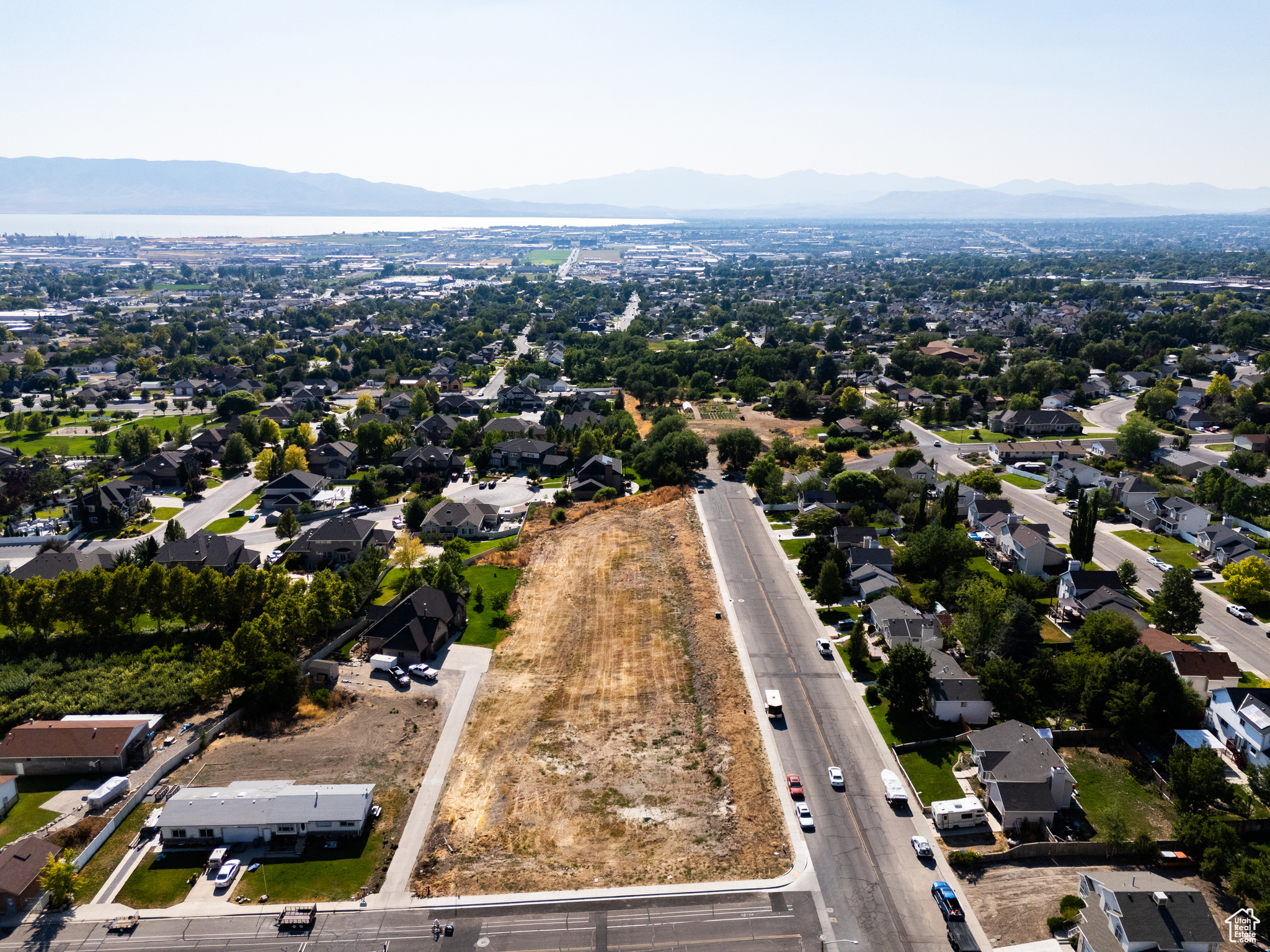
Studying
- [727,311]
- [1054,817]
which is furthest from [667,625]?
[727,311]

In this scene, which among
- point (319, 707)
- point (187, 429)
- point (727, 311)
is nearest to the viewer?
point (319, 707)

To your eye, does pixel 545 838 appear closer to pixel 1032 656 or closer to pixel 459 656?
pixel 459 656

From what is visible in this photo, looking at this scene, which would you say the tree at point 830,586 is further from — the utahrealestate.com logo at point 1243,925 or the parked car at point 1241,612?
the utahrealestate.com logo at point 1243,925

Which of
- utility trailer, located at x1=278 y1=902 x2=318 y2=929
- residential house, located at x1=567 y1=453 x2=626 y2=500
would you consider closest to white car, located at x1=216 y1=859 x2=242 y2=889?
utility trailer, located at x1=278 y1=902 x2=318 y2=929

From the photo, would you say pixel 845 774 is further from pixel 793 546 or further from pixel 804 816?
pixel 793 546

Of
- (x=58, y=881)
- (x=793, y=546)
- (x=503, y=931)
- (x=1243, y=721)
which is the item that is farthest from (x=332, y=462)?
(x=1243, y=721)

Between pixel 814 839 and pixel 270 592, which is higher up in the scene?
pixel 270 592

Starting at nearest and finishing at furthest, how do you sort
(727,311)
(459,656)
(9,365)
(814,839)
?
(814,839) → (459,656) → (9,365) → (727,311)

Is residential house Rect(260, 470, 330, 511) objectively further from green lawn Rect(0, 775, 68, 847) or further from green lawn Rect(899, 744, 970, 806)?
green lawn Rect(899, 744, 970, 806)
